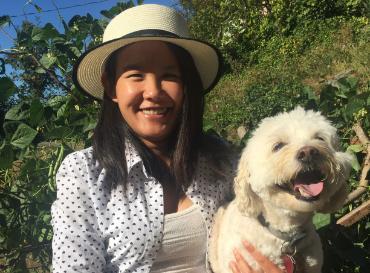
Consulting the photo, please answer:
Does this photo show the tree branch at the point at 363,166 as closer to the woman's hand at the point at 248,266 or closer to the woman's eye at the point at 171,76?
the woman's hand at the point at 248,266

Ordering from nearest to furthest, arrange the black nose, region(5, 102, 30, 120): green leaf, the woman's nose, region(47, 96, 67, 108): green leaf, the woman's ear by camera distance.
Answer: the black nose < the woman's nose < the woman's ear < region(5, 102, 30, 120): green leaf < region(47, 96, 67, 108): green leaf

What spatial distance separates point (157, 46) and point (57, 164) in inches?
39.8

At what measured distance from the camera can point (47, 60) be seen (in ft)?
9.82

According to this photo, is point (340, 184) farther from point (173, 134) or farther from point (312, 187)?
point (173, 134)

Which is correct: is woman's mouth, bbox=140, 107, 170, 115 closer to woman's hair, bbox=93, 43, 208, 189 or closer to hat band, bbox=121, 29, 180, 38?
woman's hair, bbox=93, 43, 208, 189

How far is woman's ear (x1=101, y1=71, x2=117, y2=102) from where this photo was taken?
2.36 m

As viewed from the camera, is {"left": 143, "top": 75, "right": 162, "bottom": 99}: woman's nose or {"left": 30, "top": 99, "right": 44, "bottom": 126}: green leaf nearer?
{"left": 143, "top": 75, "right": 162, "bottom": 99}: woman's nose

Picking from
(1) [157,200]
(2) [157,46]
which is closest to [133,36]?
(2) [157,46]

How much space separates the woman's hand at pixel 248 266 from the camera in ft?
7.32

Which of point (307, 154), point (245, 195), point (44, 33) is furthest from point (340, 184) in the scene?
point (44, 33)

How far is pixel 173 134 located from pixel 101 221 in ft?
1.81

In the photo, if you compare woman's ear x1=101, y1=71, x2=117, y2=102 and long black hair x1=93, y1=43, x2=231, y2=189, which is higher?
woman's ear x1=101, y1=71, x2=117, y2=102

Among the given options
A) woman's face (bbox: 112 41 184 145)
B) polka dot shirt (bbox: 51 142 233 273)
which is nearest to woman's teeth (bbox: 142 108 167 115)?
woman's face (bbox: 112 41 184 145)

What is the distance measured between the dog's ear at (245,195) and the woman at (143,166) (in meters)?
0.16
